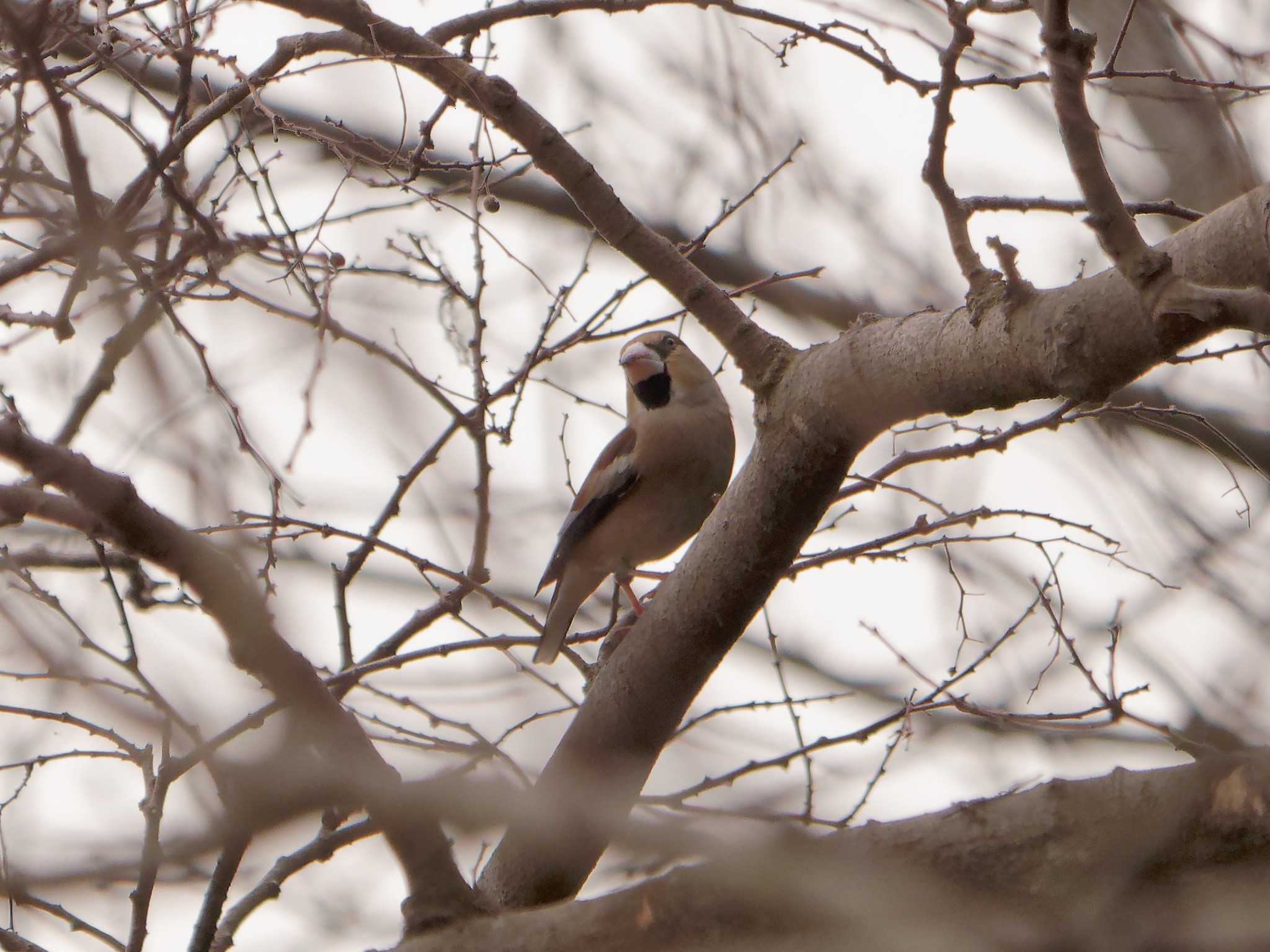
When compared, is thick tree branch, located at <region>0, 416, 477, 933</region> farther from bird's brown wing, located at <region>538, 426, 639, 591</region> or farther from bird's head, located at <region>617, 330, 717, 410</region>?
bird's head, located at <region>617, 330, 717, 410</region>

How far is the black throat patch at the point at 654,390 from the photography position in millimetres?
6246

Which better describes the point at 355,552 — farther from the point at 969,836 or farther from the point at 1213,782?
the point at 1213,782

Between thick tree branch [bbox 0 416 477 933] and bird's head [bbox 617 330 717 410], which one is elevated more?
bird's head [bbox 617 330 717 410]

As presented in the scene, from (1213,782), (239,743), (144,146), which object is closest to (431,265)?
(144,146)

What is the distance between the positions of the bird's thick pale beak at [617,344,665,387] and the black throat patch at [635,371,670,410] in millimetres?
27

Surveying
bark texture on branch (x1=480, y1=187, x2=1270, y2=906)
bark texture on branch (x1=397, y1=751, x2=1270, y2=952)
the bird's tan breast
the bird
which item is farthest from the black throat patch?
bark texture on branch (x1=397, y1=751, x2=1270, y2=952)

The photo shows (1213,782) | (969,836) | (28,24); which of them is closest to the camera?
(1213,782)

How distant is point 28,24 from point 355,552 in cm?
192

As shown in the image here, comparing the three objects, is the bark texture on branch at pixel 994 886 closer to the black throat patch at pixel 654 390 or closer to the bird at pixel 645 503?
the bird at pixel 645 503

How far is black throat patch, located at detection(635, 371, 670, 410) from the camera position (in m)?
6.25

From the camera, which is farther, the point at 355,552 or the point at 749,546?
the point at 355,552

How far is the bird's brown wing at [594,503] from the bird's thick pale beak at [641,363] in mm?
471

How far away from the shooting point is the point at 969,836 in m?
2.50

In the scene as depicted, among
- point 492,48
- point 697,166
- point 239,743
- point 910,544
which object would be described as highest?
point 697,166
